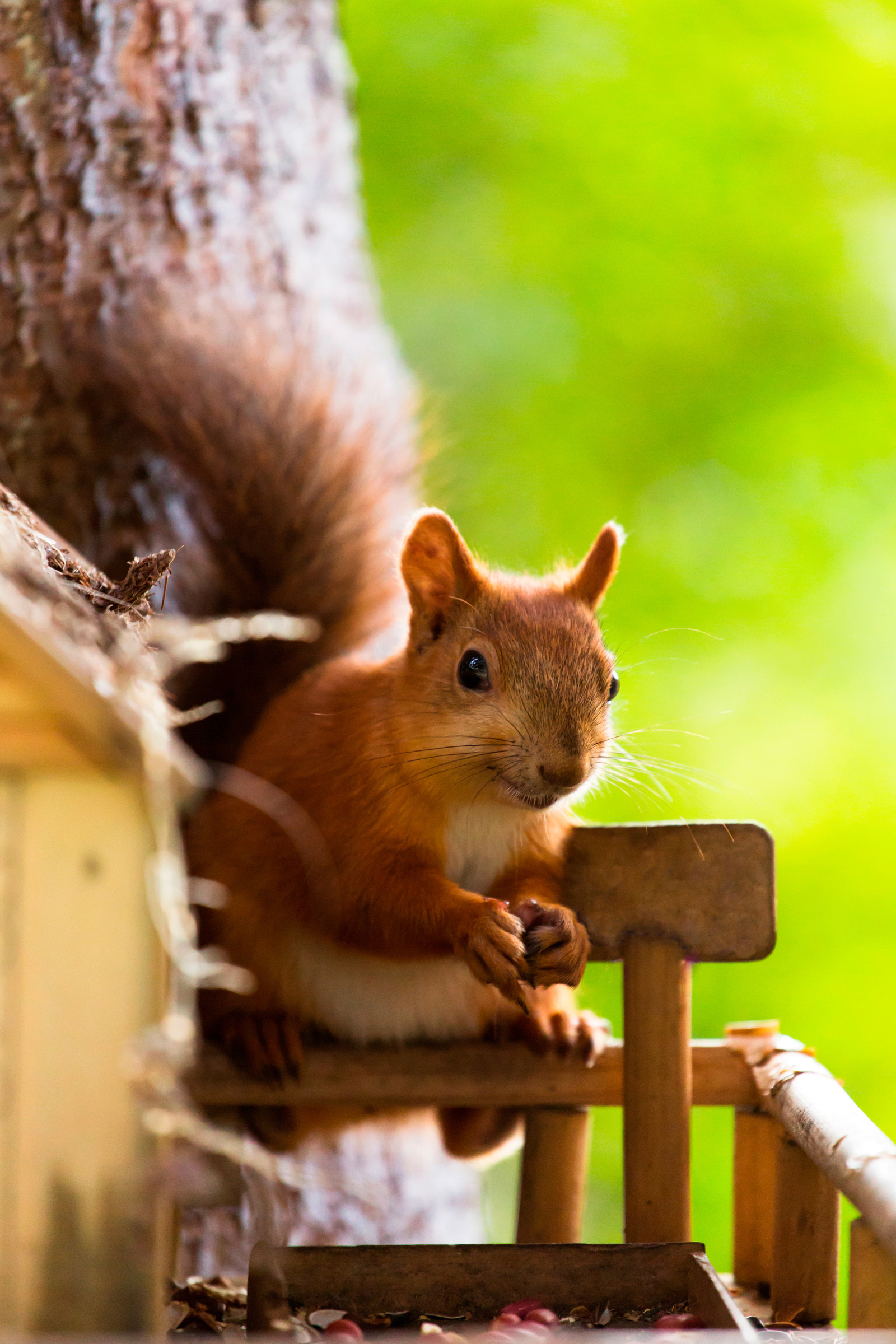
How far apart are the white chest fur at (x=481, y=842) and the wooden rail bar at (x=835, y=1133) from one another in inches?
13.6

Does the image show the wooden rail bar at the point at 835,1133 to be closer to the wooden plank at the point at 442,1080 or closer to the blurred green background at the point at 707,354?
the wooden plank at the point at 442,1080

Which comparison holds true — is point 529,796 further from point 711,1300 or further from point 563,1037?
point 711,1300

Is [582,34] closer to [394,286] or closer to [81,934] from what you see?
[394,286]

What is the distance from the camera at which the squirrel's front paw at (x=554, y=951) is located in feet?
4.12

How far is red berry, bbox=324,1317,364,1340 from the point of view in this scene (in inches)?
40.1

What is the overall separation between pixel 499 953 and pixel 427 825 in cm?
21

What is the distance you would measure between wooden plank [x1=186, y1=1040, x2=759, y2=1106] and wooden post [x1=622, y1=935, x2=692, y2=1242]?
7 centimetres

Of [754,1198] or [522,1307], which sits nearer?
[522,1307]

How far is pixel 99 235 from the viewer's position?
6.32 ft

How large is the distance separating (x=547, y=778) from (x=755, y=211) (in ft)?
8.86

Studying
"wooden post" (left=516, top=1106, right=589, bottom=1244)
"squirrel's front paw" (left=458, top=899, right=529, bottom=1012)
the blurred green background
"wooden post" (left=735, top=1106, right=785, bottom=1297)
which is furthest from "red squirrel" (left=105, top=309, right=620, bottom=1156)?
the blurred green background

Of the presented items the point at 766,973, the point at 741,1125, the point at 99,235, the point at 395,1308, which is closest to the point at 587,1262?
the point at 395,1308

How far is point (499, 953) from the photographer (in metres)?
1.21

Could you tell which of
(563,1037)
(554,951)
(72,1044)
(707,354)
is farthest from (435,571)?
(707,354)
